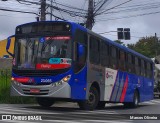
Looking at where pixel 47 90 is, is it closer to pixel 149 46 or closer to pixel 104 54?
pixel 104 54

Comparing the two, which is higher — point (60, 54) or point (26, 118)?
point (60, 54)

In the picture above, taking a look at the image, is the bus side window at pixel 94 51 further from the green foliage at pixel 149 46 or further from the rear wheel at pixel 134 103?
the green foliage at pixel 149 46

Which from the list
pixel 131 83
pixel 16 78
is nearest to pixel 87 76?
pixel 16 78

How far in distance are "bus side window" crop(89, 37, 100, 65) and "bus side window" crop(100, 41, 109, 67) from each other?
368mm

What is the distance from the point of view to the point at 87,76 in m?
16.3

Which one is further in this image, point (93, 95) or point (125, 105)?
point (125, 105)

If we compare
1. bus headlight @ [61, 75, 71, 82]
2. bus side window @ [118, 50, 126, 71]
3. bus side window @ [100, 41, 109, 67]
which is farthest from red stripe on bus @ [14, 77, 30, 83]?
bus side window @ [118, 50, 126, 71]

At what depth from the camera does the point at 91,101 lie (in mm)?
17031

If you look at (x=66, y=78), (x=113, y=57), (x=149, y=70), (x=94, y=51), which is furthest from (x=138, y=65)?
(x=66, y=78)

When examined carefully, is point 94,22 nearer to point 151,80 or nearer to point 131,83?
point 151,80

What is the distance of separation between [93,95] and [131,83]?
561 cm

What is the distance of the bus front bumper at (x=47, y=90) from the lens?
1519 cm

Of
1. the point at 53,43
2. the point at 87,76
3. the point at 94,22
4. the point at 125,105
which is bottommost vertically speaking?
the point at 125,105

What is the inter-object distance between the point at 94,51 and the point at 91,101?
2.05 metres
